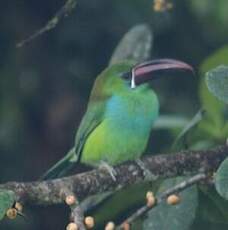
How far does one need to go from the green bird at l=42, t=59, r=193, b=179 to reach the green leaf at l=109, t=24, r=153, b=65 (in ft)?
0.18

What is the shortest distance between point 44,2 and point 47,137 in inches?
28.6

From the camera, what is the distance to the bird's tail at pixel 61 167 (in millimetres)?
3939

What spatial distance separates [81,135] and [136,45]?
44 cm

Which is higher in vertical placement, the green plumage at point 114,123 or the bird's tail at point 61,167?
the green plumage at point 114,123

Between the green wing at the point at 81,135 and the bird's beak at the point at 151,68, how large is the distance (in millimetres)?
184

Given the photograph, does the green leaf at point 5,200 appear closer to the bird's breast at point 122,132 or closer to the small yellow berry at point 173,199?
the small yellow berry at point 173,199

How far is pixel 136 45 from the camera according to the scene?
376 centimetres

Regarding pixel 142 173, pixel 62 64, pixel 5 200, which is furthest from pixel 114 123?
pixel 5 200

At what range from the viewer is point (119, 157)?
3799 mm

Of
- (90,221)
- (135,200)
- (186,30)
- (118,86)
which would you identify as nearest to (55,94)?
(186,30)

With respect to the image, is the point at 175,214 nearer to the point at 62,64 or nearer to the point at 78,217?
the point at 78,217

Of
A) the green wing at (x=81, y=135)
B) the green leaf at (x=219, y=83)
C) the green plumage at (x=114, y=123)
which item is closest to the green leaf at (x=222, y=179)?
the green leaf at (x=219, y=83)

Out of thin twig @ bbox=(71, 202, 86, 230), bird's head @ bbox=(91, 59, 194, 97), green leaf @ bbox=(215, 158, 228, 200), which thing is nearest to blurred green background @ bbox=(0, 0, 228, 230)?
bird's head @ bbox=(91, 59, 194, 97)

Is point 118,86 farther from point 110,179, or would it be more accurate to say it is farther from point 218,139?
point 110,179
